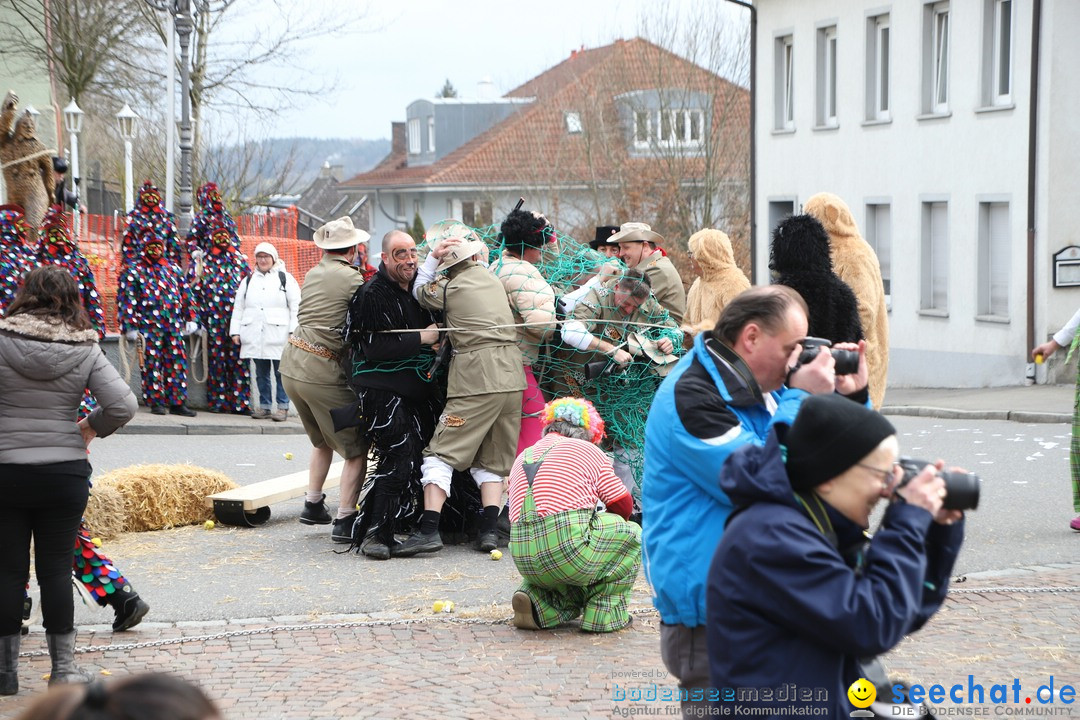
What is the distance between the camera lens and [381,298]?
862 centimetres

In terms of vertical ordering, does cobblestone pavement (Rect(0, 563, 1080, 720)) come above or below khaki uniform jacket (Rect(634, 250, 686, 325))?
below

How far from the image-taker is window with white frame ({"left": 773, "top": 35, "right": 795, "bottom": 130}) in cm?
3166

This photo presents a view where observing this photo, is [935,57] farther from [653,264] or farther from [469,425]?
[469,425]

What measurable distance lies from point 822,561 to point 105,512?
744 centimetres

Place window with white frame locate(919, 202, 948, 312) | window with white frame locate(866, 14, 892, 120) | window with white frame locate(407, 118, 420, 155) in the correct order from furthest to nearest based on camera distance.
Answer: window with white frame locate(407, 118, 420, 155) → window with white frame locate(866, 14, 892, 120) → window with white frame locate(919, 202, 948, 312)

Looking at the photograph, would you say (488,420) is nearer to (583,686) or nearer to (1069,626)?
(583,686)

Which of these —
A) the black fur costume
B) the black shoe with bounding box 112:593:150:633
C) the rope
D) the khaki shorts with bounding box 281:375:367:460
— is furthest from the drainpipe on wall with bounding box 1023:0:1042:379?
the black shoe with bounding box 112:593:150:633

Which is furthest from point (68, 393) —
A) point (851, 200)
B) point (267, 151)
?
point (267, 151)

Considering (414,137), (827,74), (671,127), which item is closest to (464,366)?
(827,74)

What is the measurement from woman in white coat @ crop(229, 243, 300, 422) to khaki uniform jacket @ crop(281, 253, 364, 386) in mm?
7535

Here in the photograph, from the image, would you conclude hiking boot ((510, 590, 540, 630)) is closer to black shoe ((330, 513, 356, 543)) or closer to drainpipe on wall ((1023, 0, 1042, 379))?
black shoe ((330, 513, 356, 543))

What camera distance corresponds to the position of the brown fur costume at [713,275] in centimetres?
895

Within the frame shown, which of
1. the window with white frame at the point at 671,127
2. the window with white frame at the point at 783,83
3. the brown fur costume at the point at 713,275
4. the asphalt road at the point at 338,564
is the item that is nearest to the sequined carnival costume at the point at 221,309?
the asphalt road at the point at 338,564

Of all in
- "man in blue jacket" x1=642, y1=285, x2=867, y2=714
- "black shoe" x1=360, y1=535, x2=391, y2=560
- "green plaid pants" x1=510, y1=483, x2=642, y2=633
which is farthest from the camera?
"black shoe" x1=360, y1=535, x2=391, y2=560
